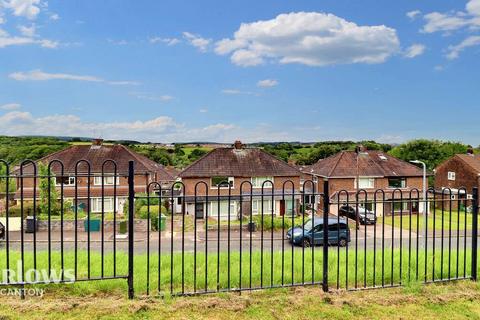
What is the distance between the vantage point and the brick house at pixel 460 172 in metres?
35.8

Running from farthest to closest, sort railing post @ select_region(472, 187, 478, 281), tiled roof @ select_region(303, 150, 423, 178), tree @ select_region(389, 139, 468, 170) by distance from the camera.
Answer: tree @ select_region(389, 139, 468, 170)
tiled roof @ select_region(303, 150, 423, 178)
railing post @ select_region(472, 187, 478, 281)

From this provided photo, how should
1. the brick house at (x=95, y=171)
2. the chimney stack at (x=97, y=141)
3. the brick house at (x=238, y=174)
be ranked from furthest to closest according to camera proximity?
the chimney stack at (x=97, y=141), the brick house at (x=238, y=174), the brick house at (x=95, y=171)

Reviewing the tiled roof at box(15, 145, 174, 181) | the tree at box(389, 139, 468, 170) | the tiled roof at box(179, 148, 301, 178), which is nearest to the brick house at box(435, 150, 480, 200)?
the tree at box(389, 139, 468, 170)

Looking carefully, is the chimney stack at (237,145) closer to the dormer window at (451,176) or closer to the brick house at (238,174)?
the brick house at (238,174)

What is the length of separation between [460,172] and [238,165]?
2375 centimetres

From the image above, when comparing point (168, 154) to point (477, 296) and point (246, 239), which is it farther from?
point (477, 296)

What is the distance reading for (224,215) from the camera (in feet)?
102

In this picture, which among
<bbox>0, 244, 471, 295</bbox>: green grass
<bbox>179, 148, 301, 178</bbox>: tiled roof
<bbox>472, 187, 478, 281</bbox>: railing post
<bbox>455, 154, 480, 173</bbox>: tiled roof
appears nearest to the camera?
<bbox>0, 244, 471, 295</bbox>: green grass

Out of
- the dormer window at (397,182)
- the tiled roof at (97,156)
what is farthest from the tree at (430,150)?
the tiled roof at (97,156)

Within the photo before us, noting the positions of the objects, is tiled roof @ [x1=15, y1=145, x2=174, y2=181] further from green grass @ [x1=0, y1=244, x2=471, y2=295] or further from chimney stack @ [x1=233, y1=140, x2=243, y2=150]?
green grass @ [x1=0, y1=244, x2=471, y2=295]

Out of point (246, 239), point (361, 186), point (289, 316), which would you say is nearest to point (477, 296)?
point (289, 316)

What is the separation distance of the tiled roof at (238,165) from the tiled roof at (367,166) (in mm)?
4706

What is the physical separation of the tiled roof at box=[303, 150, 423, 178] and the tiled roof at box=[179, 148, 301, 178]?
4.71 meters

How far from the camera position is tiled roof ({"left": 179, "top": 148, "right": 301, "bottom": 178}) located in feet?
100
